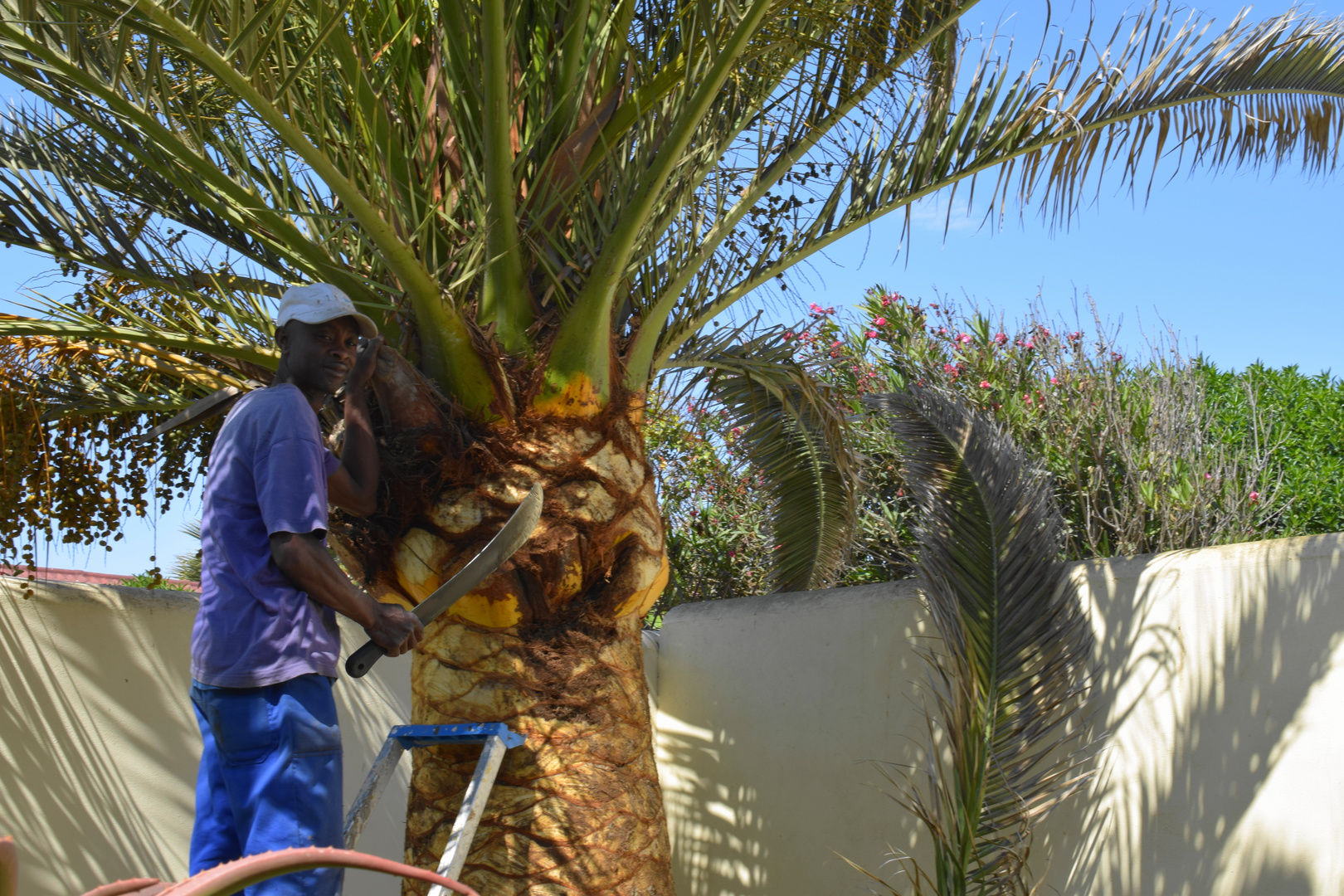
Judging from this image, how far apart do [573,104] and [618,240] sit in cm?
54

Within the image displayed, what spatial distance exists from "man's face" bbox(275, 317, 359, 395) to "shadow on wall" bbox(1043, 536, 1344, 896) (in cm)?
288

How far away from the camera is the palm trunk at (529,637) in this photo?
324 centimetres

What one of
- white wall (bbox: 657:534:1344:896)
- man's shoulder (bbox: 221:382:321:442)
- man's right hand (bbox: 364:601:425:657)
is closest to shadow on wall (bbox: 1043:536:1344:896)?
white wall (bbox: 657:534:1344:896)

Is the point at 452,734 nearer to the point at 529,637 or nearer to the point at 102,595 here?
the point at 529,637

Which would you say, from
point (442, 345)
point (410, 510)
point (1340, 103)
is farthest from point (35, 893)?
point (1340, 103)

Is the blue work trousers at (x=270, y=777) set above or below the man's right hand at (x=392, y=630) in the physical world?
below

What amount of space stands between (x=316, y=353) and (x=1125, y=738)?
10.0ft

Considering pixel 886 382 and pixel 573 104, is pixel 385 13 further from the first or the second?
pixel 886 382

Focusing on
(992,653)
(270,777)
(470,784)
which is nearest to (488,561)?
(470,784)

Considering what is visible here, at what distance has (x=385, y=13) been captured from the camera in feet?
10.3

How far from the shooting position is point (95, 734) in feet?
13.6

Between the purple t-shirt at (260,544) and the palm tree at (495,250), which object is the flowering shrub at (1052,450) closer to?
the palm tree at (495,250)

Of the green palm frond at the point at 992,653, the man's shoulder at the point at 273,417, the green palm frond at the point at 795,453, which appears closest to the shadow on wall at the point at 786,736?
the green palm frond at the point at 992,653

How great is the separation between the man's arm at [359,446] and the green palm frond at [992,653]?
6.99 ft
